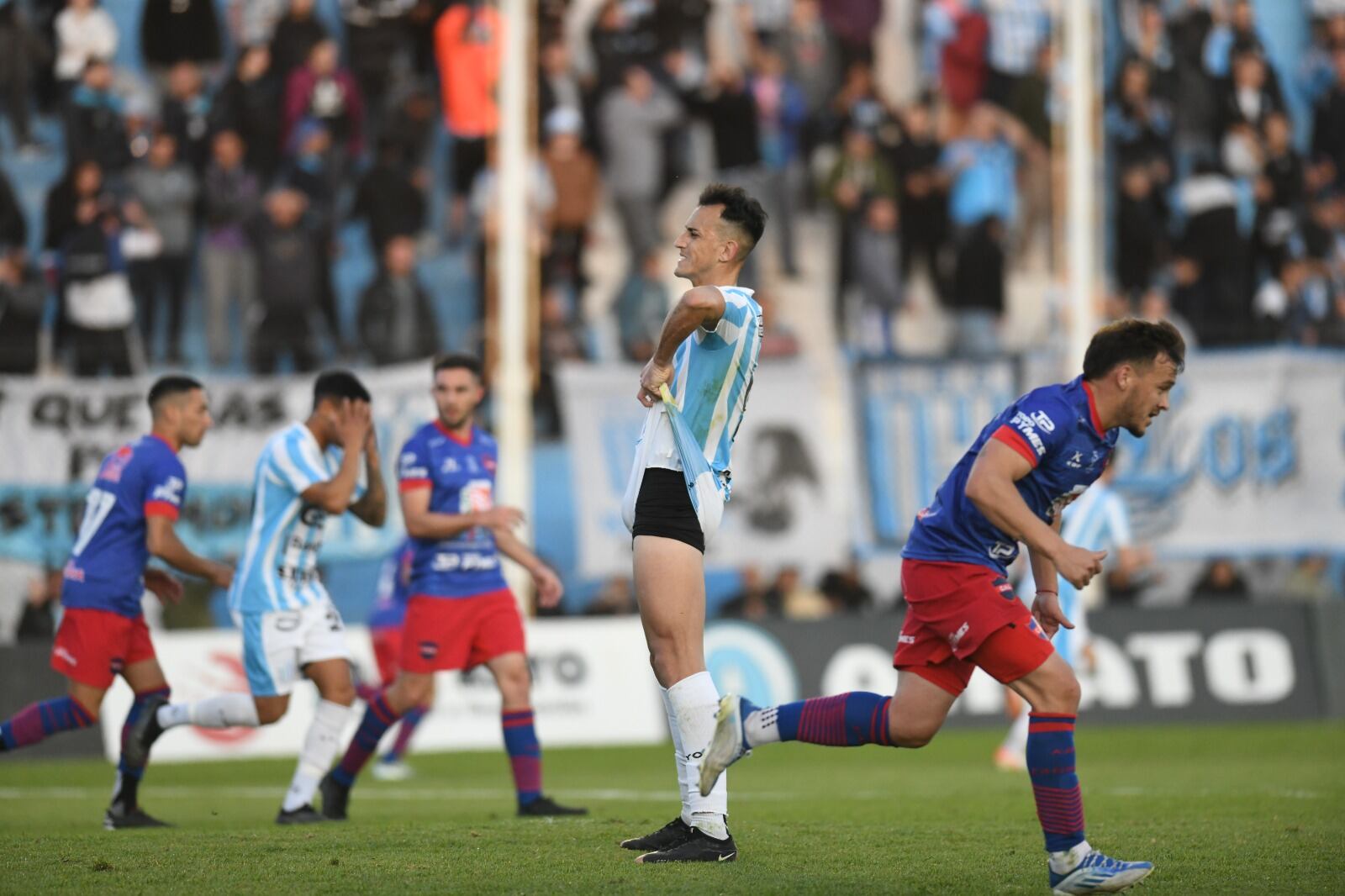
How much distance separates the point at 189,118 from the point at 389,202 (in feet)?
8.24

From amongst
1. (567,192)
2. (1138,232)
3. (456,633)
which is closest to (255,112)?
(567,192)

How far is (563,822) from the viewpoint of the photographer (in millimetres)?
8297

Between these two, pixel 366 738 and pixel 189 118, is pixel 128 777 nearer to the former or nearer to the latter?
pixel 366 738

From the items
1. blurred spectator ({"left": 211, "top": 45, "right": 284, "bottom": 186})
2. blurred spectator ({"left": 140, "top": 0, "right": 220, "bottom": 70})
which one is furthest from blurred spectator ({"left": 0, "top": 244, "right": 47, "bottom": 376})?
blurred spectator ({"left": 140, "top": 0, "right": 220, "bottom": 70})

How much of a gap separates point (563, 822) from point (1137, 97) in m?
15.5

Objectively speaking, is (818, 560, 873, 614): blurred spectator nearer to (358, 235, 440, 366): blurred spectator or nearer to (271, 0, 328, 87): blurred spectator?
(358, 235, 440, 366): blurred spectator

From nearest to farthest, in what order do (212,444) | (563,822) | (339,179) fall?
(563,822) < (212,444) < (339,179)

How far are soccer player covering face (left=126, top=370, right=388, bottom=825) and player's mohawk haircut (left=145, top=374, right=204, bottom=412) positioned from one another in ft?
1.91

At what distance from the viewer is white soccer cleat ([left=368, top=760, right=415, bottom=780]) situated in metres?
13.1

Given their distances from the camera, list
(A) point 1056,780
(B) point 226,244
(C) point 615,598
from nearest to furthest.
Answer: (A) point 1056,780
(C) point 615,598
(B) point 226,244

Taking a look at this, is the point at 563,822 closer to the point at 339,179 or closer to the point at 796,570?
the point at 796,570

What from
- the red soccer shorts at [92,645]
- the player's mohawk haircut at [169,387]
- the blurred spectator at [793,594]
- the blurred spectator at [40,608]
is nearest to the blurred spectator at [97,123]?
the blurred spectator at [40,608]

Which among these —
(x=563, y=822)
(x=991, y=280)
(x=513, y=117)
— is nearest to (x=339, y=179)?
(x=513, y=117)

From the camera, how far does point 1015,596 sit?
641cm
